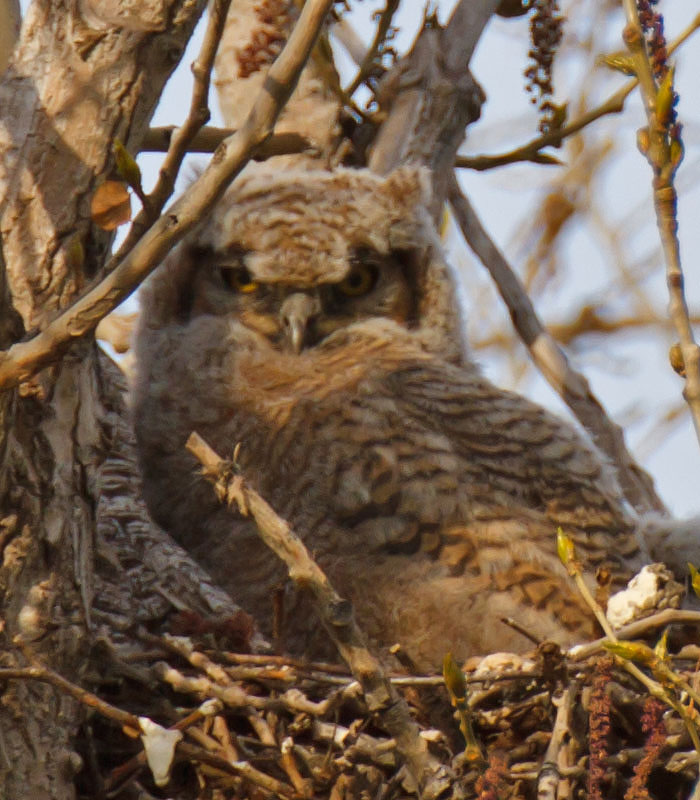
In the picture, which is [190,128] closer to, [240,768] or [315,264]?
[240,768]

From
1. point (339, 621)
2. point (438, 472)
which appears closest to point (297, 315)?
point (438, 472)

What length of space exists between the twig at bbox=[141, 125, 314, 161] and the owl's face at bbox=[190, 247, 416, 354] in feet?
0.96

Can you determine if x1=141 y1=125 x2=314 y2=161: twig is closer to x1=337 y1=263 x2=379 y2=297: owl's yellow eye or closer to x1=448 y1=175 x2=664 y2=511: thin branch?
x1=337 y1=263 x2=379 y2=297: owl's yellow eye

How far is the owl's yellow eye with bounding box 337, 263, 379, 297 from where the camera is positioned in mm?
3895

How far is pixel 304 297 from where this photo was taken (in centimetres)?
380

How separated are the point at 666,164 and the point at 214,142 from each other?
2.03m

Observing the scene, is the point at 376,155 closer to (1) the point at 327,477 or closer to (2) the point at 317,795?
(1) the point at 327,477

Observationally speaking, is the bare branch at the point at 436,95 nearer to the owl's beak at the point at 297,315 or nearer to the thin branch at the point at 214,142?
the thin branch at the point at 214,142

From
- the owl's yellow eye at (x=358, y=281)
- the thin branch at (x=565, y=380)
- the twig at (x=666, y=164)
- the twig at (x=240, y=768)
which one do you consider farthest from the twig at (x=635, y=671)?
the thin branch at (x=565, y=380)

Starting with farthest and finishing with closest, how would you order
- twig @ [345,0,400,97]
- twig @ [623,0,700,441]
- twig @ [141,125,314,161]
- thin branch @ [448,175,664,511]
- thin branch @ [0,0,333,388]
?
thin branch @ [448,175,664,511] < twig @ [345,0,400,97] < twig @ [141,125,314,161] < thin branch @ [0,0,333,388] < twig @ [623,0,700,441]

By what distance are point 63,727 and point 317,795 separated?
1.58 feet

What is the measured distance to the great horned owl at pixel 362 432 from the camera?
315 cm

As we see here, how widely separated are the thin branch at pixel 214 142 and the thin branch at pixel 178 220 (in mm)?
1076

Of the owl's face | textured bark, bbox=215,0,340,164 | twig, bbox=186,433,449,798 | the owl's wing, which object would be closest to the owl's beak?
the owl's face
